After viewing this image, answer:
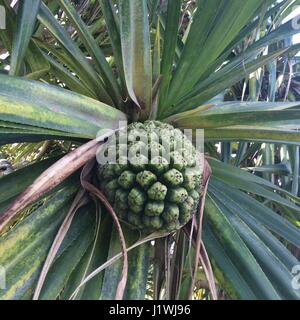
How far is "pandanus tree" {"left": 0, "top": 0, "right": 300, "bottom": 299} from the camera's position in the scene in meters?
0.78

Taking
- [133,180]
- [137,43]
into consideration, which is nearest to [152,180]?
[133,180]

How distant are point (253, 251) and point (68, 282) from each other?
0.40 m

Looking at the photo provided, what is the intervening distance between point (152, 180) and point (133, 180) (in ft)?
0.12

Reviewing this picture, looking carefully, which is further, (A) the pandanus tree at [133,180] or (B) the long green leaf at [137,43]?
(B) the long green leaf at [137,43]

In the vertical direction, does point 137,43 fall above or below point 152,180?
above

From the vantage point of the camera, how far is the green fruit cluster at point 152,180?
0.85 metres

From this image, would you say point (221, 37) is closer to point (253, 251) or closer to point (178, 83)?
point (178, 83)

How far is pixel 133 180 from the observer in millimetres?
855

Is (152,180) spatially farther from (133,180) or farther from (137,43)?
(137,43)

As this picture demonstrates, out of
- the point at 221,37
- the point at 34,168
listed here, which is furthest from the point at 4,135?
the point at 221,37

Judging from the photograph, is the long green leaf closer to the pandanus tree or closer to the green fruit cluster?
the pandanus tree

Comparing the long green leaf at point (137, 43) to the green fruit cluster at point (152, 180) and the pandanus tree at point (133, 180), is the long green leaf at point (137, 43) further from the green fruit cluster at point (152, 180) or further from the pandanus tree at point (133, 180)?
the green fruit cluster at point (152, 180)

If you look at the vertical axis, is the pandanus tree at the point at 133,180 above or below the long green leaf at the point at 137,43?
below

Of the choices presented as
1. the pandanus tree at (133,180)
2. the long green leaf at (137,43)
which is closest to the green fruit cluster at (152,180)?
the pandanus tree at (133,180)
